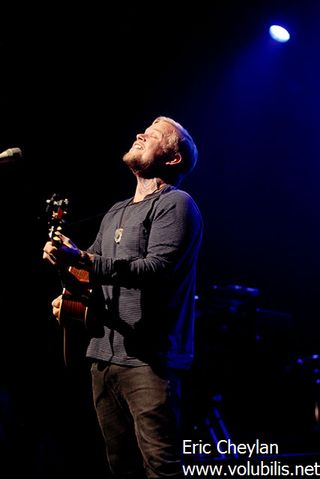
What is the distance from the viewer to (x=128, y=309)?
2420 mm

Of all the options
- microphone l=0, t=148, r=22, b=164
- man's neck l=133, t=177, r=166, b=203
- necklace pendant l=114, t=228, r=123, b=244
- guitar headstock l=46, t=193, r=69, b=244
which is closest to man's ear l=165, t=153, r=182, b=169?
man's neck l=133, t=177, r=166, b=203

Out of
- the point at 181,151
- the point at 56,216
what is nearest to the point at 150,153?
the point at 181,151

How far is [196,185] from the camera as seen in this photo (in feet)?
23.0

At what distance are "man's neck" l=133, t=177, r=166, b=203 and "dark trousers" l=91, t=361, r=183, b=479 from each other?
107 centimetres

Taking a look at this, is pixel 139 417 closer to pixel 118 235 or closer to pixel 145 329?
pixel 145 329

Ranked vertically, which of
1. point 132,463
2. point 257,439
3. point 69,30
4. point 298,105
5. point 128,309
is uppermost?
point 69,30

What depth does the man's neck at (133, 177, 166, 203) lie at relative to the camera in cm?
295

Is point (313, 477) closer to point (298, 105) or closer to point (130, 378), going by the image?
point (130, 378)

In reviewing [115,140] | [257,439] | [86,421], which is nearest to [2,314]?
[86,421]

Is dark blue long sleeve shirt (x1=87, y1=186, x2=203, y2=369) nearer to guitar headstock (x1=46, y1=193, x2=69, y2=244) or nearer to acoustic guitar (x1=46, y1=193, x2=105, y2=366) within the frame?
acoustic guitar (x1=46, y1=193, x2=105, y2=366)

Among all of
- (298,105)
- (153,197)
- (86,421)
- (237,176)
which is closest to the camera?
(153,197)

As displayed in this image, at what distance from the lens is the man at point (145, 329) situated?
2.21 meters

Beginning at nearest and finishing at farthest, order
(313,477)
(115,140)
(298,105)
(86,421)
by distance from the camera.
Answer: (313,477)
(86,421)
(115,140)
(298,105)

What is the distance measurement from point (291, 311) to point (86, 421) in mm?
4288
